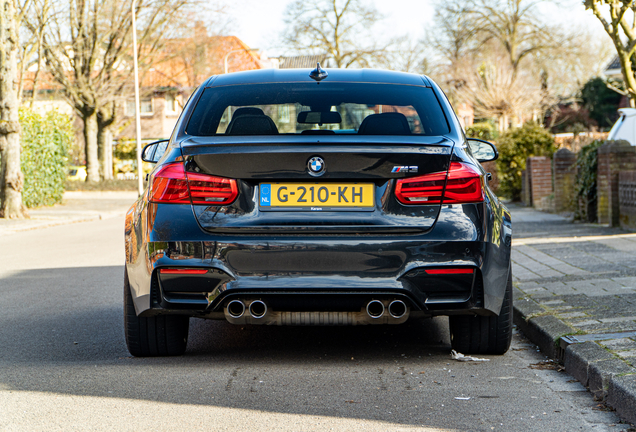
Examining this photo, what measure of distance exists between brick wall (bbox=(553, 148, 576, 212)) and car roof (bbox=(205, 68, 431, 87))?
11.4 m

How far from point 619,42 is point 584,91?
42859mm

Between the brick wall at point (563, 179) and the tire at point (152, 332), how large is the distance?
1236cm

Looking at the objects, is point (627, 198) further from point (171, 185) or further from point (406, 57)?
point (406, 57)

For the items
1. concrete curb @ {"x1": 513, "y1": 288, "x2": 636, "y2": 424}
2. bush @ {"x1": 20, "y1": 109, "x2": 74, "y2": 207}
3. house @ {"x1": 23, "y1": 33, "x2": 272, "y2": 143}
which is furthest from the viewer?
house @ {"x1": 23, "y1": 33, "x2": 272, "y2": 143}

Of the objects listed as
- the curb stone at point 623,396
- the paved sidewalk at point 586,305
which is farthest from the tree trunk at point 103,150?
the curb stone at point 623,396

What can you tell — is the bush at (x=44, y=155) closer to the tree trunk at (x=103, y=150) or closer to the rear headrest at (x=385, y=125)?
the tree trunk at (x=103, y=150)

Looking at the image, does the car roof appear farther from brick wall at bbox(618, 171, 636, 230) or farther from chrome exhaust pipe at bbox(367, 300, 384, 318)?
brick wall at bbox(618, 171, 636, 230)

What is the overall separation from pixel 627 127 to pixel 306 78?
13.4m

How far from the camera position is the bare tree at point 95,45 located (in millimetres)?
30547

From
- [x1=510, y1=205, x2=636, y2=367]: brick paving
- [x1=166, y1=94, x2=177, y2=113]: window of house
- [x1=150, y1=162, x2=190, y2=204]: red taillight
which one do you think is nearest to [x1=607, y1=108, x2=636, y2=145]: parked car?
[x1=510, y1=205, x2=636, y2=367]: brick paving

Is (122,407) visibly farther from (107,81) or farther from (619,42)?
(107,81)

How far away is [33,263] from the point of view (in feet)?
32.6

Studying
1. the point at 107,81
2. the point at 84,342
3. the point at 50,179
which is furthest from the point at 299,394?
the point at 107,81

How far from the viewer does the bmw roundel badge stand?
155 inches
